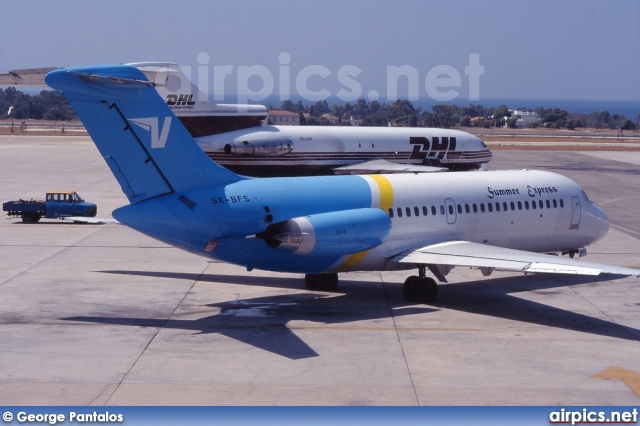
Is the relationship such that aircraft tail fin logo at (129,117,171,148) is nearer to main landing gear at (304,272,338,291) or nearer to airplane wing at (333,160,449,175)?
main landing gear at (304,272,338,291)

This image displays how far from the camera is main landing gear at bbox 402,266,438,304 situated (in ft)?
68.6

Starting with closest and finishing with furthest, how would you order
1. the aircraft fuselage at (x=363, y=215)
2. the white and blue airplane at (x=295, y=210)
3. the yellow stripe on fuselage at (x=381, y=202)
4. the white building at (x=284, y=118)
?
1. the white and blue airplane at (x=295, y=210)
2. the aircraft fuselage at (x=363, y=215)
3. the yellow stripe on fuselage at (x=381, y=202)
4. the white building at (x=284, y=118)

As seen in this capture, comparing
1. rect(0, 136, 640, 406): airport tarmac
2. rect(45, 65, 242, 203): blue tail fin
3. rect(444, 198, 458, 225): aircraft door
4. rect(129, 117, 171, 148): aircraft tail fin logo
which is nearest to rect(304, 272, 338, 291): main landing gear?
rect(0, 136, 640, 406): airport tarmac

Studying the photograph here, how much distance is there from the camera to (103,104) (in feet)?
58.0

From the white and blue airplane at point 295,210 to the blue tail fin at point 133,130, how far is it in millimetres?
21

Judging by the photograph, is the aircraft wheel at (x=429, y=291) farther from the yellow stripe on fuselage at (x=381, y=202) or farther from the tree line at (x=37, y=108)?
the tree line at (x=37, y=108)

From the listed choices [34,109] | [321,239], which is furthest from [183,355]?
[34,109]

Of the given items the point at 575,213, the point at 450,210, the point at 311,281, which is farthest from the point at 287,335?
the point at 575,213

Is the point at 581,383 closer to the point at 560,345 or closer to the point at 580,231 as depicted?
the point at 560,345

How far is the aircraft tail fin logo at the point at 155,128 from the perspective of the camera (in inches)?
713

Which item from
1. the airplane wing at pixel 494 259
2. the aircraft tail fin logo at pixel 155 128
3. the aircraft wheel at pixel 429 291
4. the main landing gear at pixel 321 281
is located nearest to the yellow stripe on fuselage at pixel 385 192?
the airplane wing at pixel 494 259

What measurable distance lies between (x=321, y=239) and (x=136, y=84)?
16.6 feet

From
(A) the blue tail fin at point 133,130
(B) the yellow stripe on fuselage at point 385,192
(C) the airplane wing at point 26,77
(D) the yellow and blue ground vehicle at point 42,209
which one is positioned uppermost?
(C) the airplane wing at point 26,77

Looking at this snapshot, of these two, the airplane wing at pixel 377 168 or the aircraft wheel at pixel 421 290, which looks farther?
the airplane wing at pixel 377 168
